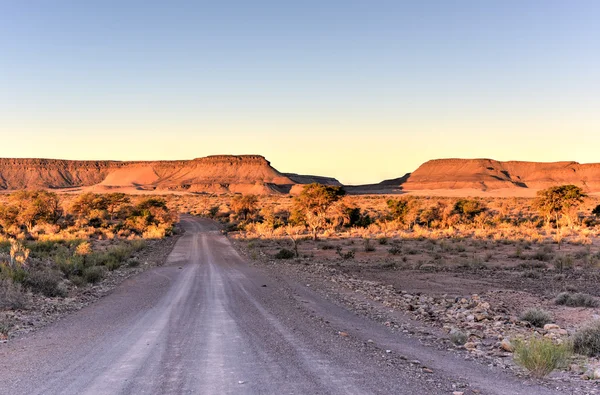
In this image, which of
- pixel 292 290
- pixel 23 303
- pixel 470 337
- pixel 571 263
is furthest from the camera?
pixel 571 263

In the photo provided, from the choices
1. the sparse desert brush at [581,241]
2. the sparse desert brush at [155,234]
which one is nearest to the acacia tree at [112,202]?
the sparse desert brush at [155,234]

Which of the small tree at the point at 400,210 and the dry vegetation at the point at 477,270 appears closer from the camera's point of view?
the dry vegetation at the point at 477,270

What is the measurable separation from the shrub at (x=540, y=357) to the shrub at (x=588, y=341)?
1243mm

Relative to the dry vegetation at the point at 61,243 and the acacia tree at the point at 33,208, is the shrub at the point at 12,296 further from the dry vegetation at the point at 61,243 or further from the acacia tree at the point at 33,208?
the acacia tree at the point at 33,208

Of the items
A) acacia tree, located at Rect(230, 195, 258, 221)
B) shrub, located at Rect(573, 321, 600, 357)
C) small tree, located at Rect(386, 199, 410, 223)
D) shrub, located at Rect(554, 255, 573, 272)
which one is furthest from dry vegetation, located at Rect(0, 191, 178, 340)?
small tree, located at Rect(386, 199, 410, 223)

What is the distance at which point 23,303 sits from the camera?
1199 cm

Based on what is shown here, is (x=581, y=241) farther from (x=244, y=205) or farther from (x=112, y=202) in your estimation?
(x=112, y=202)

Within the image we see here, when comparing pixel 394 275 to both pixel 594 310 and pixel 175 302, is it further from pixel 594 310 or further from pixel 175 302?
pixel 175 302

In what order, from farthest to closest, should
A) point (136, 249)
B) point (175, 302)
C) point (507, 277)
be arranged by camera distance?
point (136, 249) < point (507, 277) < point (175, 302)

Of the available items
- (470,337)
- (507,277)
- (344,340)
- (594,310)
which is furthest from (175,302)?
(507,277)

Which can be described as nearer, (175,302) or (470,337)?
(470,337)

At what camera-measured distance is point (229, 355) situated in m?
7.59

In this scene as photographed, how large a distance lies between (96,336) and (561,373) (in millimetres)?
8575

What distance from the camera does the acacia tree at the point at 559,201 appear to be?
43281 millimetres
